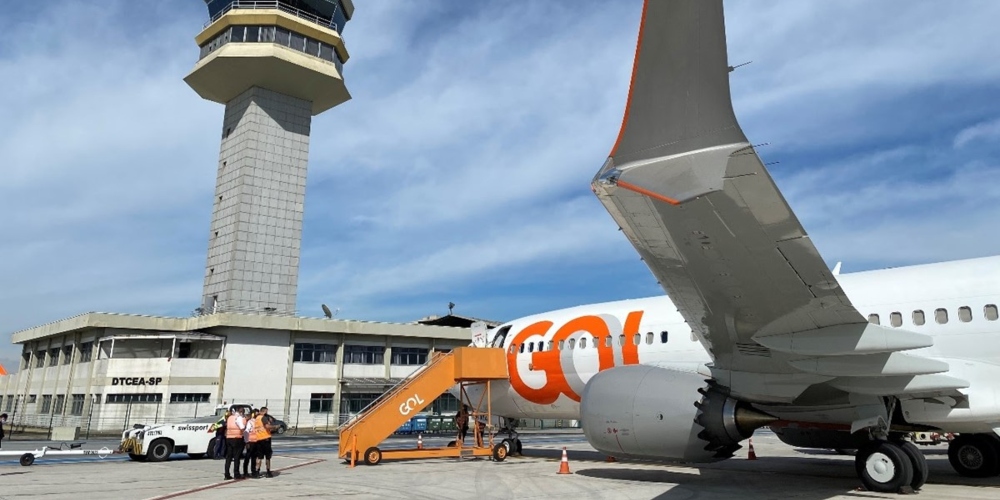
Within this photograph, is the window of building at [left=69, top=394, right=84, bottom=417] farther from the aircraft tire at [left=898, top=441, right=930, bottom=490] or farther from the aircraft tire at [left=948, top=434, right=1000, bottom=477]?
the aircraft tire at [left=948, top=434, right=1000, bottom=477]

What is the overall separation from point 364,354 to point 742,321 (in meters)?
34.9

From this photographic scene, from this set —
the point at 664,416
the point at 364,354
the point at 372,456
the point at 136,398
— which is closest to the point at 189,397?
the point at 136,398

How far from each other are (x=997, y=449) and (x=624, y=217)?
10.0 m

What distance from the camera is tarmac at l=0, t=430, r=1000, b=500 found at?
9.55 meters

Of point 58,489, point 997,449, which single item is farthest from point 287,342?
point 997,449

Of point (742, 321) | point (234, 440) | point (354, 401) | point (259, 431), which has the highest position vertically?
point (742, 321)

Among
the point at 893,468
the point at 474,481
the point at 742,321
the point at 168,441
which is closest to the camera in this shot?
the point at 742,321

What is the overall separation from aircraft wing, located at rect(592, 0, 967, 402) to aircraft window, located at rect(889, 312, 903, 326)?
1.31 metres

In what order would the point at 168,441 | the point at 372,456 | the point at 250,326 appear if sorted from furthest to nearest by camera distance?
the point at 250,326
the point at 168,441
the point at 372,456

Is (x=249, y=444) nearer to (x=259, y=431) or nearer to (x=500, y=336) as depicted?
(x=259, y=431)

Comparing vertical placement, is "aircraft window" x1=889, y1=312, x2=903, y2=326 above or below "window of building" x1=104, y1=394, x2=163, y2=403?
above

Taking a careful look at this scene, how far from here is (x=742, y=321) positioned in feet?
26.6

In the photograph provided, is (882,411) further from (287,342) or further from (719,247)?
(287,342)

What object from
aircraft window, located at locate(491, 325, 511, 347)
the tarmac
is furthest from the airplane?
aircraft window, located at locate(491, 325, 511, 347)
